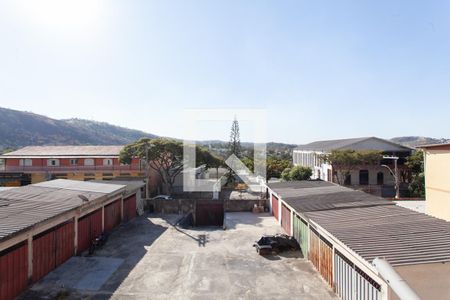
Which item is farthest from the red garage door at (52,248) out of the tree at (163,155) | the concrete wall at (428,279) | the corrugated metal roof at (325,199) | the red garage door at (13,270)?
the tree at (163,155)

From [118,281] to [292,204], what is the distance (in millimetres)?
9008

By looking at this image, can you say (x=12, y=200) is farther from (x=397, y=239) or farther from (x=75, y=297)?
(x=397, y=239)

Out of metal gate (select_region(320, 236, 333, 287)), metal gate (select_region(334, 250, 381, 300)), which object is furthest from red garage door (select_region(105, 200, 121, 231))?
metal gate (select_region(334, 250, 381, 300))

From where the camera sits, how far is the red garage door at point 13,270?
411 inches

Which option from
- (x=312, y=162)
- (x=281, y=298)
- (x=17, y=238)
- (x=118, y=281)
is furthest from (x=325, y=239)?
(x=312, y=162)

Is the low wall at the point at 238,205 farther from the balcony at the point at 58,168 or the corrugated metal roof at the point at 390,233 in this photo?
the balcony at the point at 58,168

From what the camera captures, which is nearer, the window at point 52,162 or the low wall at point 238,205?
the low wall at point 238,205

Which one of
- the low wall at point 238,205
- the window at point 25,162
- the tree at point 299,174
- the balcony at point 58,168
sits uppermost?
the window at point 25,162

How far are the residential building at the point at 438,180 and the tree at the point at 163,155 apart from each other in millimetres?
20808

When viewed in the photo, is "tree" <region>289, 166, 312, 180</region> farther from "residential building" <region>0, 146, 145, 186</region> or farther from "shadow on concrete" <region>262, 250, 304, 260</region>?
"shadow on concrete" <region>262, 250, 304, 260</region>

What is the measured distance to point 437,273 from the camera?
25.1 feet

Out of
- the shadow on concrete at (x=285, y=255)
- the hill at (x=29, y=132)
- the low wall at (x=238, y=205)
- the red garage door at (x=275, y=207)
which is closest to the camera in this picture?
the shadow on concrete at (x=285, y=255)

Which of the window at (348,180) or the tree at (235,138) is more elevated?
the tree at (235,138)

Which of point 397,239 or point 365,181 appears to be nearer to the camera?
point 397,239
